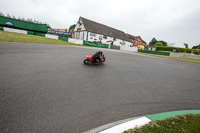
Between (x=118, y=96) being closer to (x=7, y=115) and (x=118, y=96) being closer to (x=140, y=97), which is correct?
(x=140, y=97)

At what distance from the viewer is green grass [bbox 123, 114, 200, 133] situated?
1694mm

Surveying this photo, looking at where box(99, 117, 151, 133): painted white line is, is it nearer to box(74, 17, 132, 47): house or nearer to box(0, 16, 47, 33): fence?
box(74, 17, 132, 47): house

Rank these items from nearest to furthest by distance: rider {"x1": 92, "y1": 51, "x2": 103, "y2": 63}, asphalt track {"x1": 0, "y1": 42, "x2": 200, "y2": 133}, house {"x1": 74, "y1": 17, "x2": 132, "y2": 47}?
asphalt track {"x1": 0, "y1": 42, "x2": 200, "y2": 133}, rider {"x1": 92, "y1": 51, "x2": 103, "y2": 63}, house {"x1": 74, "y1": 17, "x2": 132, "y2": 47}

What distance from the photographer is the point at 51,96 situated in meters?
2.75

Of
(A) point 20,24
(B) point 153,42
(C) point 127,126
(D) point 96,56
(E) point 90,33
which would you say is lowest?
(C) point 127,126

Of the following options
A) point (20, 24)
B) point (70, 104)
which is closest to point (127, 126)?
point (70, 104)

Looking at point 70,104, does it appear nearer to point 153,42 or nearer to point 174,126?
point 174,126

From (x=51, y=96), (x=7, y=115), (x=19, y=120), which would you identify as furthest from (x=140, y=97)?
(x=7, y=115)

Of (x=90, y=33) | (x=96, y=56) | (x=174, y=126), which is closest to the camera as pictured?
(x=174, y=126)

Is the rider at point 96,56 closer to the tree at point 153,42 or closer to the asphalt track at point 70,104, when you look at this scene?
the asphalt track at point 70,104

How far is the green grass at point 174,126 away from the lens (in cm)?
169

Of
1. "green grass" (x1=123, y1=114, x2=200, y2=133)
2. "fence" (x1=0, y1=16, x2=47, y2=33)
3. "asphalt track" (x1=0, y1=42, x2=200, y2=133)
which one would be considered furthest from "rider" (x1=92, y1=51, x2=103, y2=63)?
"fence" (x1=0, y1=16, x2=47, y2=33)

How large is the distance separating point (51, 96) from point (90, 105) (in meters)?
1.26

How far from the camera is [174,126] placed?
1.82m
